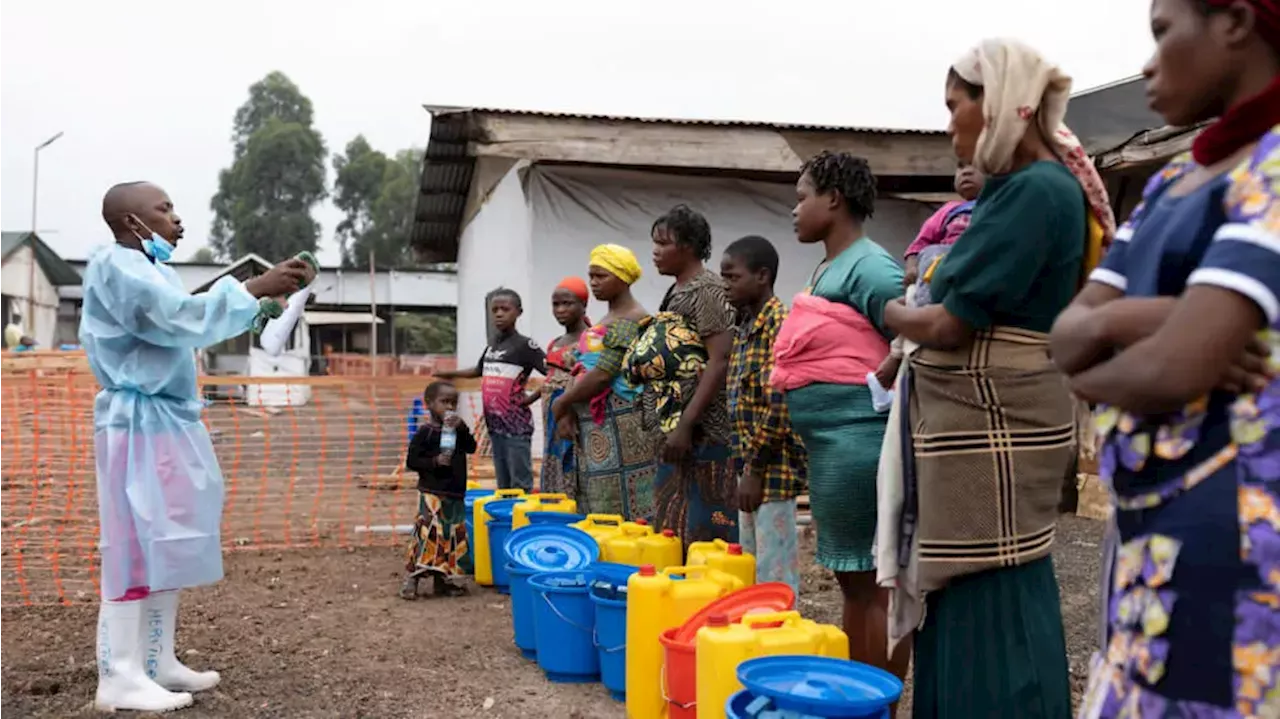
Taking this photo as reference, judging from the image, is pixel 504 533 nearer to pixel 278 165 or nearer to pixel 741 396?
pixel 741 396

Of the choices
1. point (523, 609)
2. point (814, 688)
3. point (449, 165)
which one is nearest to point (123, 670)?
point (523, 609)

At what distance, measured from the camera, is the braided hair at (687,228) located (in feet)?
15.0

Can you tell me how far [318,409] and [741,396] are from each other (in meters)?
5.00

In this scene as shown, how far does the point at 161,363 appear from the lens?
3879 millimetres

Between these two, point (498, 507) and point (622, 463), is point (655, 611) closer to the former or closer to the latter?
point (622, 463)

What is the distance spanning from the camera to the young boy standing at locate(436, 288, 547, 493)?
661cm

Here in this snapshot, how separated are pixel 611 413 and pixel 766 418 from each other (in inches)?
60.9

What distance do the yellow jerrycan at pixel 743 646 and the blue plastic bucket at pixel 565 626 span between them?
3.95 ft

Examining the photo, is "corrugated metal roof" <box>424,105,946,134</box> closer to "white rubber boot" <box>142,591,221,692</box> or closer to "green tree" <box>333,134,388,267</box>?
"white rubber boot" <box>142,591,221,692</box>

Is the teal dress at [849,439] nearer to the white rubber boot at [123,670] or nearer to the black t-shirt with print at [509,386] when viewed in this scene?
the white rubber boot at [123,670]

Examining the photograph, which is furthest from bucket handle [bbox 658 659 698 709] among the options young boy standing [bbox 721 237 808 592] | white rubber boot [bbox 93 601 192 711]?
white rubber boot [bbox 93 601 192 711]

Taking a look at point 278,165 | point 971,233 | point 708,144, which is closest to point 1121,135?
point 708,144

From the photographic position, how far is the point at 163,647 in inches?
157

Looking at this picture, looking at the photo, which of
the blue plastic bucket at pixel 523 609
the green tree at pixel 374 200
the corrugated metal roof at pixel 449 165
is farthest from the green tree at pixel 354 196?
the blue plastic bucket at pixel 523 609
